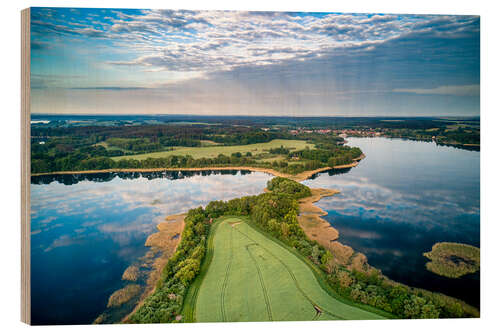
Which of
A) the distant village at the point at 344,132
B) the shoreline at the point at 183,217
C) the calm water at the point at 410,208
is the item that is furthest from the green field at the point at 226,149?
the calm water at the point at 410,208

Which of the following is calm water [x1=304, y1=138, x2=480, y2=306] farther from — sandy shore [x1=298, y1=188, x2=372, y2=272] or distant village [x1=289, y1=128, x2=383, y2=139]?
distant village [x1=289, y1=128, x2=383, y2=139]

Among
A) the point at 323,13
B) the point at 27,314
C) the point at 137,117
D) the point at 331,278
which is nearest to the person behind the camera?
the point at 27,314

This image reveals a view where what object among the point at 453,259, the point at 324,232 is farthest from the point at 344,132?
the point at 453,259

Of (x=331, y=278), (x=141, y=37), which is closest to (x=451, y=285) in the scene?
(x=331, y=278)

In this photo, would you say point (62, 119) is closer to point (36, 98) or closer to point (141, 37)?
point (36, 98)

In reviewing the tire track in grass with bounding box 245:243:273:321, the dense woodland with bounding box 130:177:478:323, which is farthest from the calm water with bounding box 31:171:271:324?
the tire track in grass with bounding box 245:243:273:321

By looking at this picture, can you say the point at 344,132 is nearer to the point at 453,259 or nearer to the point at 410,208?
the point at 410,208
